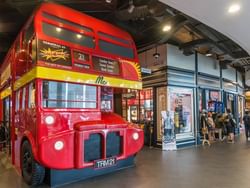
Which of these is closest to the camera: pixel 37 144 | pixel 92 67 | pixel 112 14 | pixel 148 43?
pixel 37 144

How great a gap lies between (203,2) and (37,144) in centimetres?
397

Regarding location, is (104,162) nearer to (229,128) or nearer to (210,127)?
(210,127)

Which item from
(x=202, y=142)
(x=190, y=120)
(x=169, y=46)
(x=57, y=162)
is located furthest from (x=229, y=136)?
(x=57, y=162)

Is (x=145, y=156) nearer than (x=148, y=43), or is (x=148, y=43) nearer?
(x=145, y=156)

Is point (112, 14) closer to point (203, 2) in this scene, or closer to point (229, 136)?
point (203, 2)

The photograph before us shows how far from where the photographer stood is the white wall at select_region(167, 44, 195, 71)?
28.6 ft

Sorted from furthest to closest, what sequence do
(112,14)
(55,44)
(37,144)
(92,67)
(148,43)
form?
(148,43)
(112,14)
(92,67)
(55,44)
(37,144)

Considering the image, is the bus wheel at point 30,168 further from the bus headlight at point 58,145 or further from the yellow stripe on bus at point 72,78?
the yellow stripe on bus at point 72,78

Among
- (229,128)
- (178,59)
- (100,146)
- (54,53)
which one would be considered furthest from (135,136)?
(229,128)

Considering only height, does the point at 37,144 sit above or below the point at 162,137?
above

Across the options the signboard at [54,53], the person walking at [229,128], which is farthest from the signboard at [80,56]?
the person walking at [229,128]

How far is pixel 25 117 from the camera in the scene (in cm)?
496

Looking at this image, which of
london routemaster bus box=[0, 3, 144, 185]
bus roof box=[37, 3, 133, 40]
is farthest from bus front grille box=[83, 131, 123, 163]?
bus roof box=[37, 3, 133, 40]

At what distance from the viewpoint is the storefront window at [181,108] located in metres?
8.77
